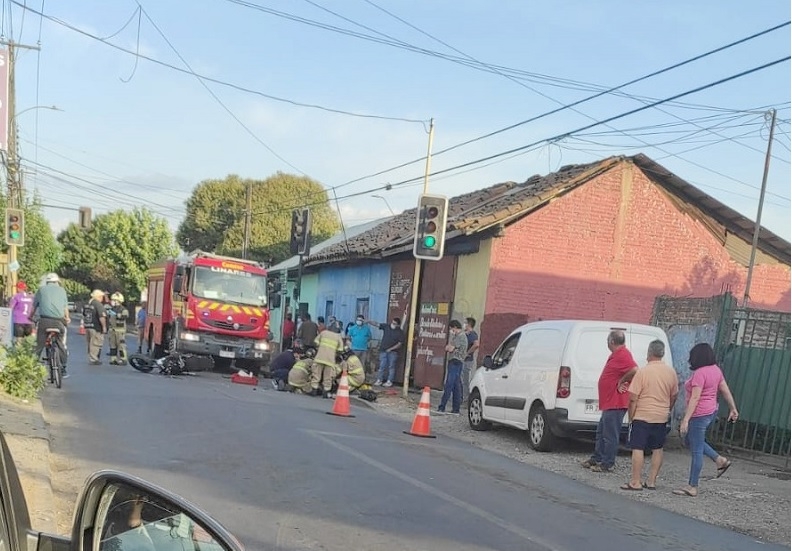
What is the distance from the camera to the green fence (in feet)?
37.3

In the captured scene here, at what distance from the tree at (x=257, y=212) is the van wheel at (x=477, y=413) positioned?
45.3 meters

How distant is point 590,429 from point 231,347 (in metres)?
11.3

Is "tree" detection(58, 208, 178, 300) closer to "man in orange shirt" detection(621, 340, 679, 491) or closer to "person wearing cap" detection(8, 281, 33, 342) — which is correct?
"person wearing cap" detection(8, 281, 33, 342)

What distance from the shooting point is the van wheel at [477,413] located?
12.9 meters

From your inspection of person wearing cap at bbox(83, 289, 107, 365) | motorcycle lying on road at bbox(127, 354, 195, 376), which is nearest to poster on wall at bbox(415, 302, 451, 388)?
motorcycle lying on road at bbox(127, 354, 195, 376)

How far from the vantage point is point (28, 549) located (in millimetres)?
1931

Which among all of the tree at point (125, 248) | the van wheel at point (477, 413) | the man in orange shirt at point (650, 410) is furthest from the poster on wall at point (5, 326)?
the tree at point (125, 248)

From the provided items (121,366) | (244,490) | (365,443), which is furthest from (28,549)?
(121,366)

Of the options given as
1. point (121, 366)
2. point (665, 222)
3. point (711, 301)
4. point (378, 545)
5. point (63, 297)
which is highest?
point (665, 222)

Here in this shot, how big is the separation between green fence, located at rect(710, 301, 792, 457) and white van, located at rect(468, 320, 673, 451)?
5.97 feet

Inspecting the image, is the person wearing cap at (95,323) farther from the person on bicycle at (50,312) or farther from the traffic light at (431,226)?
the traffic light at (431,226)

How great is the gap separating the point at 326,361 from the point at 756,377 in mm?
7885

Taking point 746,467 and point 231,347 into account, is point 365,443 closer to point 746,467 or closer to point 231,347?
point 746,467

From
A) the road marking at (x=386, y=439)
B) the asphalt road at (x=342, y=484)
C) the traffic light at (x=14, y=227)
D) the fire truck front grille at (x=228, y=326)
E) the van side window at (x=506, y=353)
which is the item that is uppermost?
the traffic light at (x=14, y=227)
